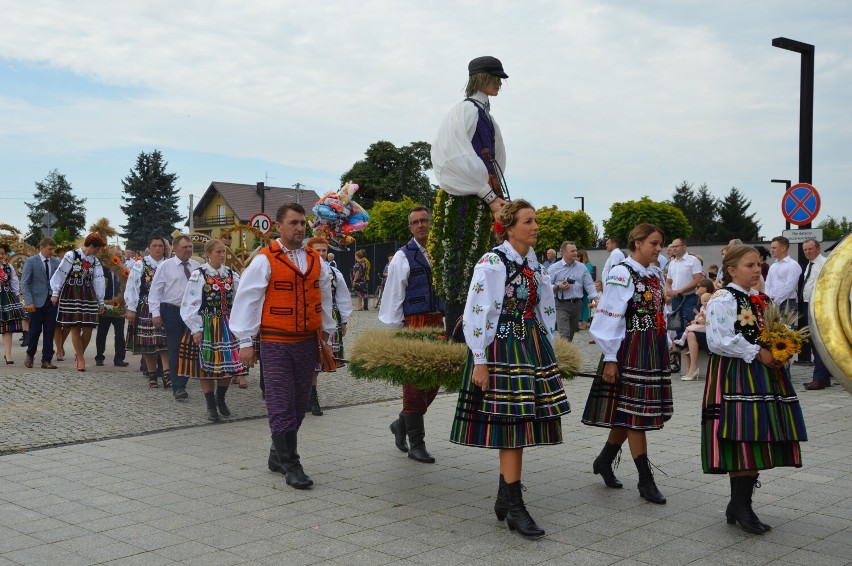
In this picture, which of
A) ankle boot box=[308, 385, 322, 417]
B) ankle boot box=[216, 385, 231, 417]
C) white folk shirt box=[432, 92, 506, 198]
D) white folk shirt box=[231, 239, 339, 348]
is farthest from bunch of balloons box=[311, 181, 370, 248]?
white folk shirt box=[432, 92, 506, 198]

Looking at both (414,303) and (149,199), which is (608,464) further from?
(149,199)

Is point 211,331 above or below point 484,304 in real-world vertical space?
below

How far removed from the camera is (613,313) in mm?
5977

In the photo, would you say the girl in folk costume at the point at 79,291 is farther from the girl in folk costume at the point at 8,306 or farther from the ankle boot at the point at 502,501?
the ankle boot at the point at 502,501

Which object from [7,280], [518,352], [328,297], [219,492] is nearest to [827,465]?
[518,352]

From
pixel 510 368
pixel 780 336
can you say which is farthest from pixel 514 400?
pixel 780 336

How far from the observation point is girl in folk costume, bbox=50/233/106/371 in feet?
43.6

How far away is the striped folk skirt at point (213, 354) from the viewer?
922cm

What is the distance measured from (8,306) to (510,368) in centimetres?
1158

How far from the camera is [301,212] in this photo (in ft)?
22.5

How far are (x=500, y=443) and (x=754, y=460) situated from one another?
4.86ft

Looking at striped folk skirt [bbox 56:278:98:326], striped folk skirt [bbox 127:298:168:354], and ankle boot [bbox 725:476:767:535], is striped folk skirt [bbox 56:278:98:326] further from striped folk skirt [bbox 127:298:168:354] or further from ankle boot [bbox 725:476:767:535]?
ankle boot [bbox 725:476:767:535]

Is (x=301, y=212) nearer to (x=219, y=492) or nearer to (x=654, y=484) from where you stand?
(x=219, y=492)

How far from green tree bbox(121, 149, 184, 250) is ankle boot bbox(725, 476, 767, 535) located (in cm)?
6656
